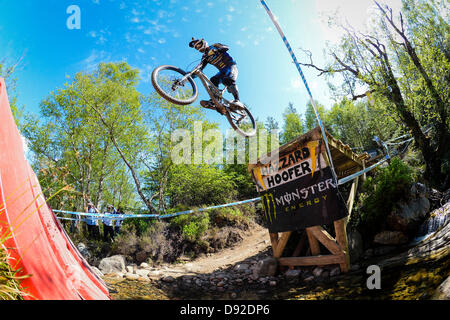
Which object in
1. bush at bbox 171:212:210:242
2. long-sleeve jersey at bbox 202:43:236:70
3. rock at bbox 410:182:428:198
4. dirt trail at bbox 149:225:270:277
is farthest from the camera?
bush at bbox 171:212:210:242

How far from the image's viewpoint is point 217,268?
7559 mm

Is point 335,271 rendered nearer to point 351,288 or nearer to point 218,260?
point 351,288

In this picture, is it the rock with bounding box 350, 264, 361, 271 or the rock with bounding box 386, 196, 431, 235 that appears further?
the rock with bounding box 386, 196, 431, 235

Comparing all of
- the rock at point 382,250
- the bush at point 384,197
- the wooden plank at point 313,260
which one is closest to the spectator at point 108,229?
the wooden plank at point 313,260

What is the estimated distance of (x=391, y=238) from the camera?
17.6ft

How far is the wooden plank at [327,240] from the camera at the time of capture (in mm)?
5166

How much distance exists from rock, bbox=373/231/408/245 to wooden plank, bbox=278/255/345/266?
127 cm

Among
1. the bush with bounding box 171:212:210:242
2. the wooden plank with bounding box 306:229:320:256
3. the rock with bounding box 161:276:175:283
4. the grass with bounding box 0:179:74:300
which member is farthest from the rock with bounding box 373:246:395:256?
the bush with bounding box 171:212:210:242

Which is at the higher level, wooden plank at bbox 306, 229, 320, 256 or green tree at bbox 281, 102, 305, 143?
green tree at bbox 281, 102, 305, 143

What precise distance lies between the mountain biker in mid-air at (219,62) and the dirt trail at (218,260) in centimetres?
509

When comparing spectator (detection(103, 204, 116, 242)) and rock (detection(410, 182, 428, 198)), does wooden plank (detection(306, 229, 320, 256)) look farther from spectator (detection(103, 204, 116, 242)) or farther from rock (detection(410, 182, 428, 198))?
spectator (detection(103, 204, 116, 242))

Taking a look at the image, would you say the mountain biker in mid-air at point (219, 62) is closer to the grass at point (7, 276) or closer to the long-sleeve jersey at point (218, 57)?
the long-sleeve jersey at point (218, 57)

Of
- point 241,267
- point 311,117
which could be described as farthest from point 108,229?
point 311,117

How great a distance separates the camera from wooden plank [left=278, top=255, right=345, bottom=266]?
16.8ft
